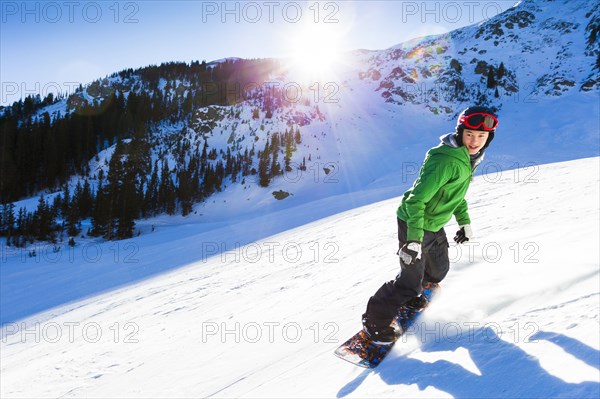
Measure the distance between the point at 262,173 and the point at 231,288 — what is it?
42321 millimetres

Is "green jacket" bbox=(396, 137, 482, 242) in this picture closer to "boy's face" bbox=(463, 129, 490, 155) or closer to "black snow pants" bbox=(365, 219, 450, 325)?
"boy's face" bbox=(463, 129, 490, 155)

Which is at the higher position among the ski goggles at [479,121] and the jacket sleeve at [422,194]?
the ski goggles at [479,121]

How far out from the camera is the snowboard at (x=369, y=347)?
2774 mm

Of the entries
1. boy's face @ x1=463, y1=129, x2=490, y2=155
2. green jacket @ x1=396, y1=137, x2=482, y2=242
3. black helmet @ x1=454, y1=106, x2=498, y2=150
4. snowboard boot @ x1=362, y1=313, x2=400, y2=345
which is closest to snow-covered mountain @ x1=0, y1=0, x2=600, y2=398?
snowboard boot @ x1=362, y1=313, x2=400, y2=345

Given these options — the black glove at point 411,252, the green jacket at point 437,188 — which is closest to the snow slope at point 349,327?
the black glove at point 411,252

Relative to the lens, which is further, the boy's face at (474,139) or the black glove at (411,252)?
the boy's face at (474,139)

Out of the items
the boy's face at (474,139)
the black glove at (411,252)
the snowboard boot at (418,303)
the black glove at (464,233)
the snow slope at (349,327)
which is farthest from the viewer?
the black glove at (464,233)

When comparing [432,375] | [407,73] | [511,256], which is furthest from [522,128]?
[432,375]

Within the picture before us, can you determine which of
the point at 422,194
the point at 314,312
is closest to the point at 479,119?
the point at 422,194

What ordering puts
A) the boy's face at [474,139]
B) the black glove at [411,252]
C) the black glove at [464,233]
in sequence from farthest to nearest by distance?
the black glove at [464,233] < the boy's face at [474,139] < the black glove at [411,252]

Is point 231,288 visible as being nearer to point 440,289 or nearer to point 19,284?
point 440,289

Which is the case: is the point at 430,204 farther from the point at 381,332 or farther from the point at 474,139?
the point at 381,332

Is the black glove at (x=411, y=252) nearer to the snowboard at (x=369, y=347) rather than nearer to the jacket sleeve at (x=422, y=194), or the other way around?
the jacket sleeve at (x=422, y=194)

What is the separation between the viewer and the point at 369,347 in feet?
9.53
